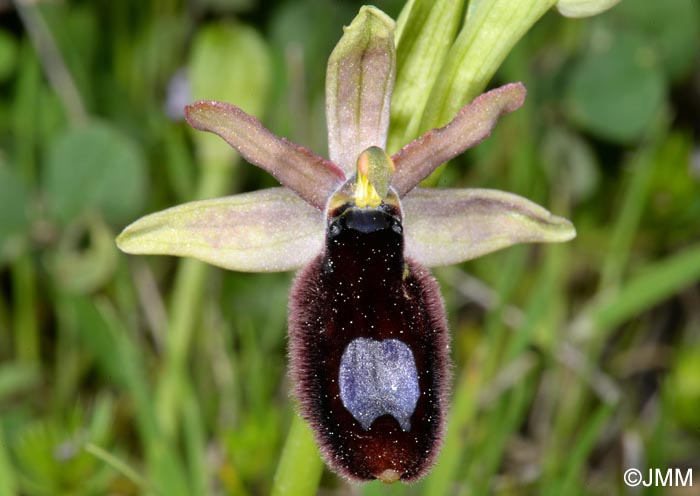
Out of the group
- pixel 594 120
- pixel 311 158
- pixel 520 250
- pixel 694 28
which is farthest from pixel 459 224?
pixel 694 28

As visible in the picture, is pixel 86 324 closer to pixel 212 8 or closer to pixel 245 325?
pixel 245 325

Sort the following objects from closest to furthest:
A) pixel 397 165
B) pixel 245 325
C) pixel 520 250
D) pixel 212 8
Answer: pixel 397 165 → pixel 520 250 → pixel 245 325 → pixel 212 8

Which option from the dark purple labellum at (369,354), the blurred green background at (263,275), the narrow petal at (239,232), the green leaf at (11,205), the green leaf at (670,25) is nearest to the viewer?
the dark purple labellum at (369,354)

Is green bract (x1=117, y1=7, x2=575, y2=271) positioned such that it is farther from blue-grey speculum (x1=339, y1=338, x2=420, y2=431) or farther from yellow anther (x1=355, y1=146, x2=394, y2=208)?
blue-grey speculum (x1=339, y1=338, x2=420, y2=431)

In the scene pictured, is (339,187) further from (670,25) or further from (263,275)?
(670,25)

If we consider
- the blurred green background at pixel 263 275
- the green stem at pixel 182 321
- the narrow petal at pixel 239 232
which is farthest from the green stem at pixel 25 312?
the narrow petal at pixel 239 232

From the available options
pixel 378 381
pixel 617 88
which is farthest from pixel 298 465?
pixel 617 88

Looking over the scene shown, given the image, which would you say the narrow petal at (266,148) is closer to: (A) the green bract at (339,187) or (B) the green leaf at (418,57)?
(A) the green bract at (339,187)
